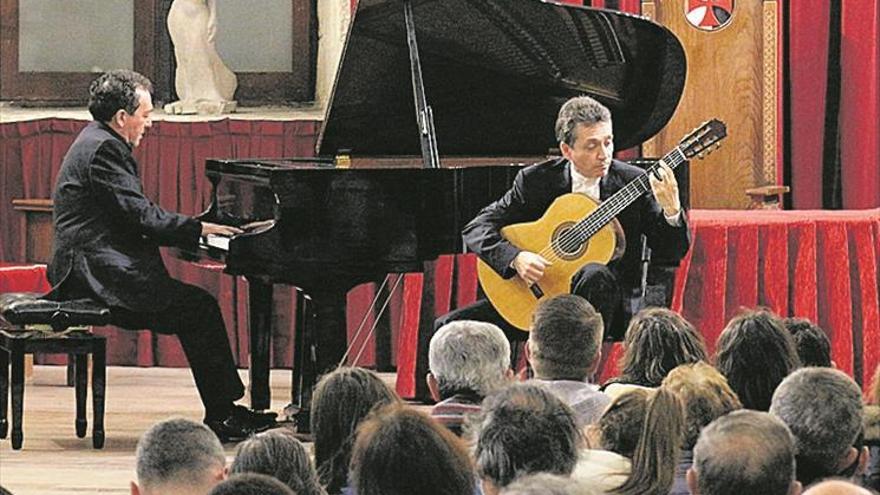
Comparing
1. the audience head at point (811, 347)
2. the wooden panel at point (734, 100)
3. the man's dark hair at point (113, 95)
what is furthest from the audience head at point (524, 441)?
the wooden panel at point (734, 100)

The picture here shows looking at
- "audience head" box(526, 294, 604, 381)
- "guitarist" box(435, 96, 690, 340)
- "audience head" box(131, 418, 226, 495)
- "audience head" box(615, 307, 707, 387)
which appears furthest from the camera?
"guitarist" box(435, 96, 690, 340)

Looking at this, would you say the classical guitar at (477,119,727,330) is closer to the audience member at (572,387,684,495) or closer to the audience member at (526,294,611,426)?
the audience member at (526,294,611,426)

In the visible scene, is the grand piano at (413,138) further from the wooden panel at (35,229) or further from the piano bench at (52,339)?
the wooden panel at (35,229)

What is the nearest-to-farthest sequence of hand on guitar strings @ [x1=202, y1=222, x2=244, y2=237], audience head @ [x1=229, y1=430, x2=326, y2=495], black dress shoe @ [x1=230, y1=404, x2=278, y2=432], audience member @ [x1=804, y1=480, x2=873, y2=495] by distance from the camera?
audience member @ [x1=804, y1=480, x2=873, y2=495] → audience head @ [x1=229, y1=430, x2=326, y2=495] → hand on guitar strings @ [x1=202, y1=222, x2=244, y2=237] → black dress shoe @ [x1=230, y1=404, x2=278, y2=432]

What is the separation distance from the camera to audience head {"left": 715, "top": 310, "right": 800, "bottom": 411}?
13.5 feet

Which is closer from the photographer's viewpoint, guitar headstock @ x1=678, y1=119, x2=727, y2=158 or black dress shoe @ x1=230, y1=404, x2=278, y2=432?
guitar headstock @ x1=678, y1=119, x2=727, y2=158

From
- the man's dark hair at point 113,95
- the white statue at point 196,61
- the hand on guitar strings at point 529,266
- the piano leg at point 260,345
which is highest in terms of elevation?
the white statue at point 196,61

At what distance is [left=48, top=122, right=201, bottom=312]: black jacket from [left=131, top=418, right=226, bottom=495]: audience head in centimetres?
312

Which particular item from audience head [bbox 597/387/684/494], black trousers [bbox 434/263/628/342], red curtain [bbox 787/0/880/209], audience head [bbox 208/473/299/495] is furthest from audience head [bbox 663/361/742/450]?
red curtain [bbox 787/0/880/209]

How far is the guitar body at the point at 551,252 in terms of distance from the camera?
5918 mm

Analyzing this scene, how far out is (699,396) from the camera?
3.61 metres

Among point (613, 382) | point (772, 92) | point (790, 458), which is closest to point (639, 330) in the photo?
point (613, 382)

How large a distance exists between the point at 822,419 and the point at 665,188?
256 cm

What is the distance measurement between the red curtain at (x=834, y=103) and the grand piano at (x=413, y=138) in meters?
1.90
